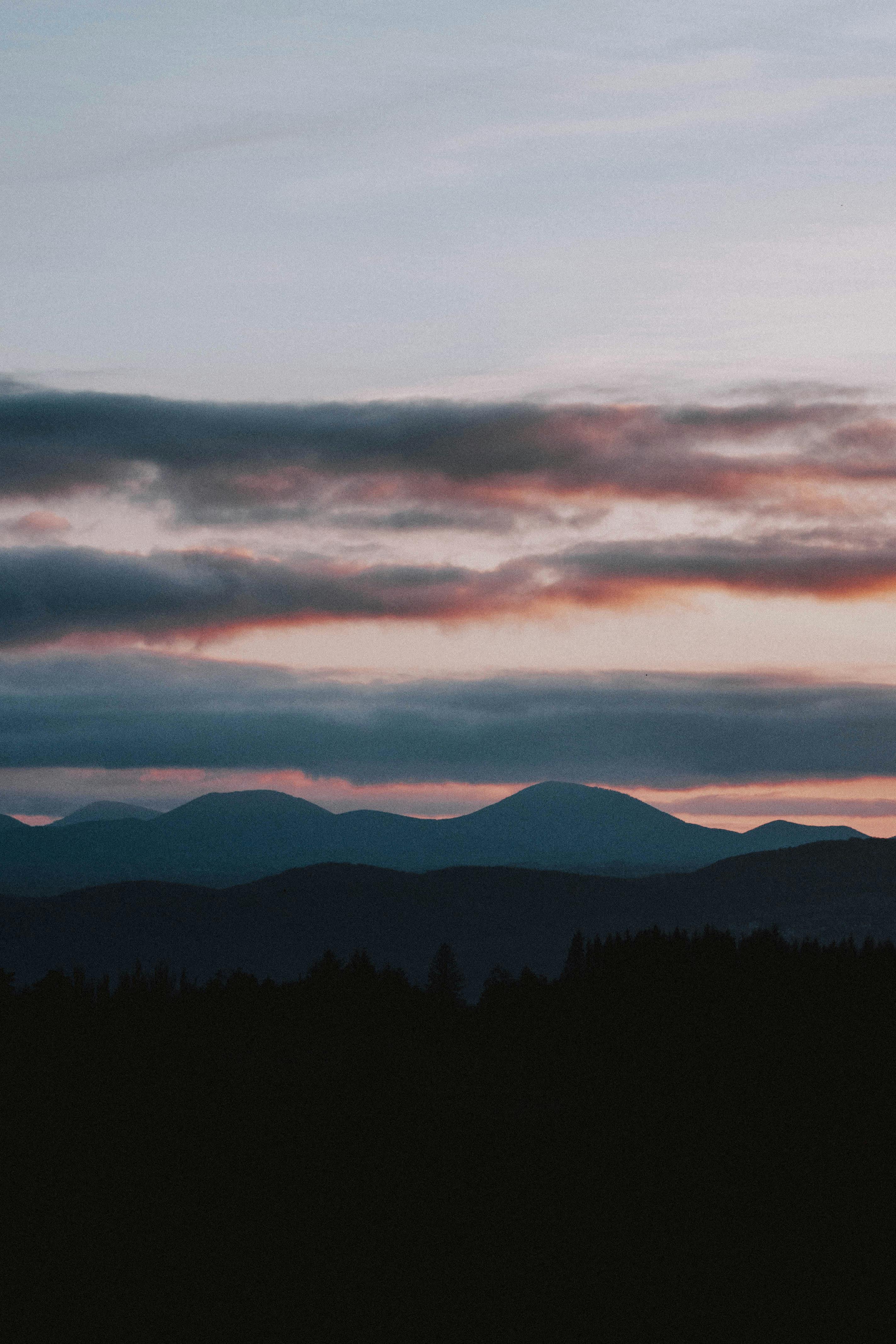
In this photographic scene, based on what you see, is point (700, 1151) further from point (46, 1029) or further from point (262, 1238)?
point (46, 1029)

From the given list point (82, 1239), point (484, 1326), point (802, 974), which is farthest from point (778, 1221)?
point (802, 974)

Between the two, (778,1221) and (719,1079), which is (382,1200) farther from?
(719,1079)

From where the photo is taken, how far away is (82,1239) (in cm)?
9819

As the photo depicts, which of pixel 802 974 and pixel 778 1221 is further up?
pixel 802 974

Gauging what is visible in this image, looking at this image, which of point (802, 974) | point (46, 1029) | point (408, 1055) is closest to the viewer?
point (46, 1029)

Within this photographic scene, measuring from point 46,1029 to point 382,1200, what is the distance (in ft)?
174

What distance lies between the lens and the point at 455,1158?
394 feet

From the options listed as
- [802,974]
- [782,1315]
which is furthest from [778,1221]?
[802,974]

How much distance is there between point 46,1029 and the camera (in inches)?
5812

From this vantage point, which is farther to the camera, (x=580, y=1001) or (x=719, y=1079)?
(x=580, y=1001)

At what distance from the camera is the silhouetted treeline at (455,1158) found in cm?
8956

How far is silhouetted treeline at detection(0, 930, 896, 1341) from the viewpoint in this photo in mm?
89562

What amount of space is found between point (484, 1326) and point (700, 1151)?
138ft

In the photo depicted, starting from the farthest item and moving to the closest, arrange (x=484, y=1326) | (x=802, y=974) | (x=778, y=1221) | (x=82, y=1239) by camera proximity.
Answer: (x=802, y=974), (x=778, y=1221), (x=82, y=1239), (x=484, y=1326)
